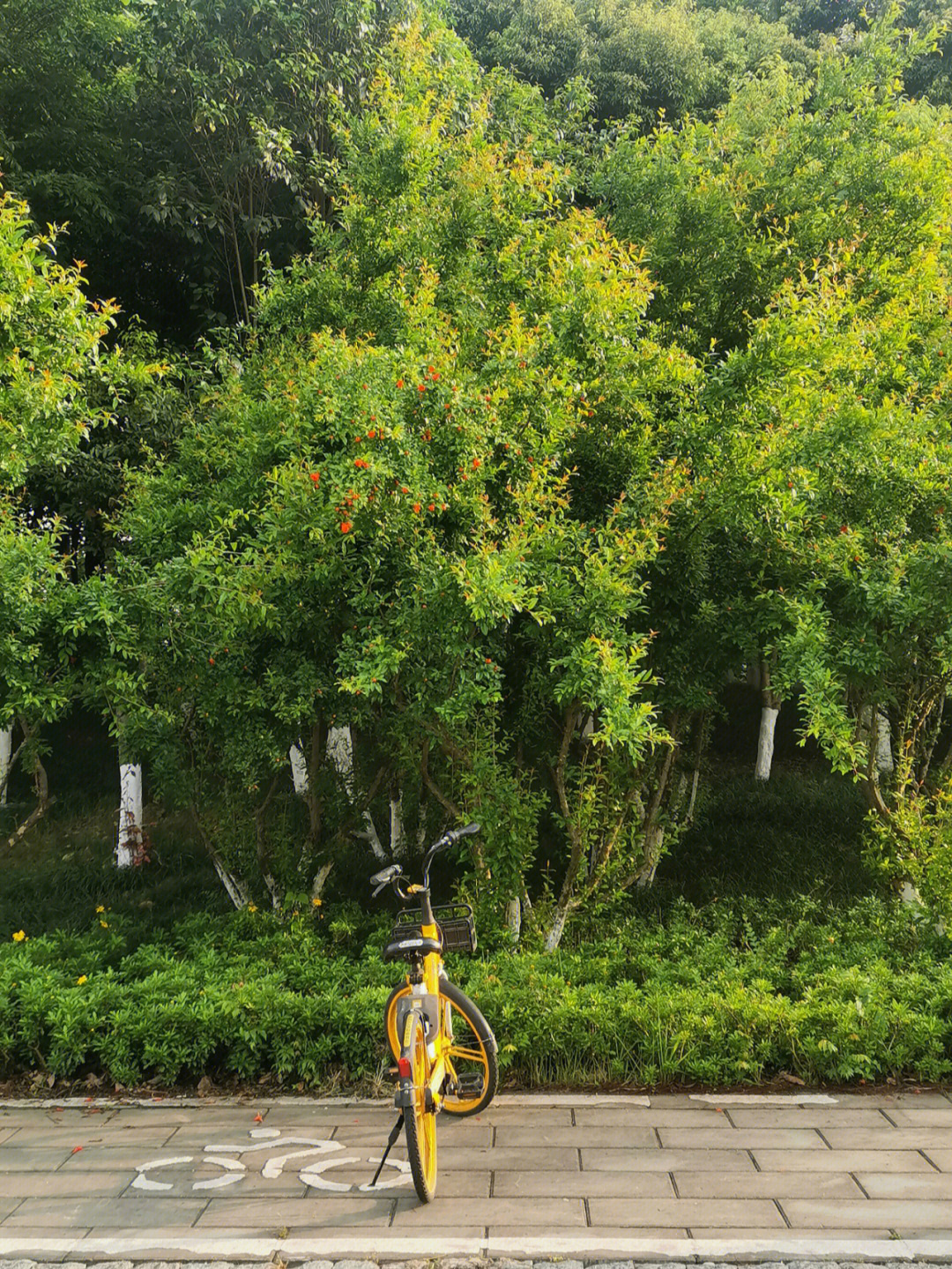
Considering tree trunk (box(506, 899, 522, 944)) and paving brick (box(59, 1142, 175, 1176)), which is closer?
paving brick (box(59, 1142, 175, 1176))

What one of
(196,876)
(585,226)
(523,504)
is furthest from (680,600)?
(196,876)

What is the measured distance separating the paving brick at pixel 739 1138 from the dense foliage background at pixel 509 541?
0.44 meters

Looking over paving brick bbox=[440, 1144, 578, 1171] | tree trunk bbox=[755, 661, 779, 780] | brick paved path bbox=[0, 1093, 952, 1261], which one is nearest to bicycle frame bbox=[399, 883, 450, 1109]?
paving brick bbox=[440, 1144, 578, 1171]

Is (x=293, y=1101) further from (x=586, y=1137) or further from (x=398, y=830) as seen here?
(x=398, y=830)

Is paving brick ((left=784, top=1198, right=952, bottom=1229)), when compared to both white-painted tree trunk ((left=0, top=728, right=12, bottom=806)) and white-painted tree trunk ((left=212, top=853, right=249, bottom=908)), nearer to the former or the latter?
white-painted tree trunk ((left=212, top=853, right=249, bottom=908))

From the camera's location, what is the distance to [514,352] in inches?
238

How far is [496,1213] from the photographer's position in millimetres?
3742

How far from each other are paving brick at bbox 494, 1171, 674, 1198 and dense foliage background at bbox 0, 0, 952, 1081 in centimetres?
96

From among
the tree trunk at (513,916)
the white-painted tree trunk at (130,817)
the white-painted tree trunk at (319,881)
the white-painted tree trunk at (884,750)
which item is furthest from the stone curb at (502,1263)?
the white-painted tree trunk at (130,817)

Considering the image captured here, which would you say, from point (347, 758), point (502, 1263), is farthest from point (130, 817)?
point (502, 1263)

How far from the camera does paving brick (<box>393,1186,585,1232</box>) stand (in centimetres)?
368

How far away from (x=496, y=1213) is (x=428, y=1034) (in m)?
0.65

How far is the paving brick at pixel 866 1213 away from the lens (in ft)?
11.9

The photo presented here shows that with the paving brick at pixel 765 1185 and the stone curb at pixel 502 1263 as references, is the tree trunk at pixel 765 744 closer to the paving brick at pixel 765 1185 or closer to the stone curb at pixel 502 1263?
the paving brick at pixel 765 1185
